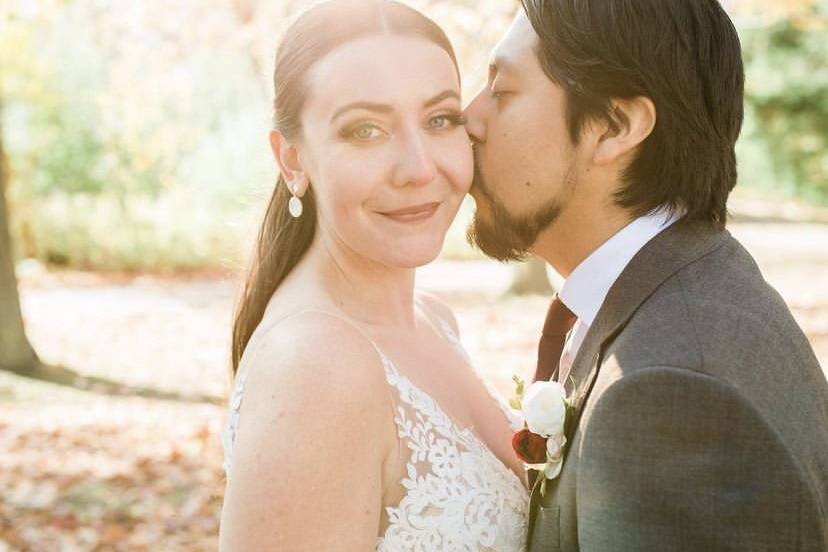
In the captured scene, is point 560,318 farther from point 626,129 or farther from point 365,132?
point 365,132

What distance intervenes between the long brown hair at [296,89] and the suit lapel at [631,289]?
882mm

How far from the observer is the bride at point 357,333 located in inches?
97.3

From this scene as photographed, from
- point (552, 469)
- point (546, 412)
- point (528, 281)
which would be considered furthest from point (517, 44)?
point (528, 281)

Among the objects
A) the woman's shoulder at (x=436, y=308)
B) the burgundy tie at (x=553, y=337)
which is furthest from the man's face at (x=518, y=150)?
the woman's shoulder at (x=436, y=308)

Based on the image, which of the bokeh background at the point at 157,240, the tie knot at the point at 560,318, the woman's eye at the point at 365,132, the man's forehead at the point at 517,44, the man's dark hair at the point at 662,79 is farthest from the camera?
the bokeh background at the point at 157,240

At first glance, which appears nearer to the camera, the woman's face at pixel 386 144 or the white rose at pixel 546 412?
the white rose at pixel 546 412

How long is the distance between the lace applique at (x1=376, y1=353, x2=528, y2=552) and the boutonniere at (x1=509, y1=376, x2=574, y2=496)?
270 millimetres

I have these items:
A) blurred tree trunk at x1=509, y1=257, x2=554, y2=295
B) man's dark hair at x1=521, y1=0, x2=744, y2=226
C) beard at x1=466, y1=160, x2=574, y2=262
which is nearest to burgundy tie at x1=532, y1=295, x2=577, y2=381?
beard at x1=466, y1=160, x2=574, y2=262

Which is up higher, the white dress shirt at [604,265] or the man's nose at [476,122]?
the man's nose at [476,122]

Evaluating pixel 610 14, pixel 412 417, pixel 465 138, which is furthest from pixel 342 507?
pixel 610 14

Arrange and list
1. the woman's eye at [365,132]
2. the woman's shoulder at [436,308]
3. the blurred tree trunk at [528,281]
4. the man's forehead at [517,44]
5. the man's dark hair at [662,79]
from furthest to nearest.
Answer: the blurred tree trunk at [528,281] → the woman's shoulder at [436,308] → the man's forehead at [517,44] → the woman's eye at [365,132] → the man's dark hair at [662,79]

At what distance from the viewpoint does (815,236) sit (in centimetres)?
2295

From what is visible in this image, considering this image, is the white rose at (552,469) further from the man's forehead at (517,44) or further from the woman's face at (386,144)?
the man's forehead at (517,44)

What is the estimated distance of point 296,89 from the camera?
2846mm
